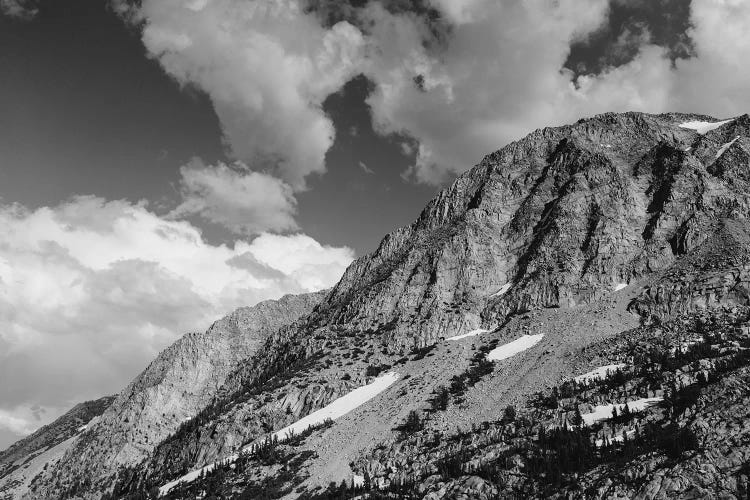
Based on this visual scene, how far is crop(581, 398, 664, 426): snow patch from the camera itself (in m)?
63.0

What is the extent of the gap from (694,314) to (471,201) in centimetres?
8892

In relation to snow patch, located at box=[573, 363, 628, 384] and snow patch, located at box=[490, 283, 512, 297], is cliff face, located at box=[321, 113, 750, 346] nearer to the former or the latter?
snow patch, located at box=[490, 283, 512, 297]

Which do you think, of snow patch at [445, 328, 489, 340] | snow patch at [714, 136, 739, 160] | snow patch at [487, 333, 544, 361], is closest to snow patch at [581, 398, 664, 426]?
snow patch at [487, 333, 544, 361]

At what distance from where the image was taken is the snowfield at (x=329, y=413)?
98750mm

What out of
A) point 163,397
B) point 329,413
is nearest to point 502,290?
point 329,413

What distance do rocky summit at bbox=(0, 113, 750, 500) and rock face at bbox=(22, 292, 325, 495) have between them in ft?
2.37

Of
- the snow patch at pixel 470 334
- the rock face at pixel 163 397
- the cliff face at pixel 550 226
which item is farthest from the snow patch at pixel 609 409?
the rock face at pixel 163 397

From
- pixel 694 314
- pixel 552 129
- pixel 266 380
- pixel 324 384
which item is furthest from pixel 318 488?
pixel 552 129

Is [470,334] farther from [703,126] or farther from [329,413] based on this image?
[703,126]

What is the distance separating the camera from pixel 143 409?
160 m

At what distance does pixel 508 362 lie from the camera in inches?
3844

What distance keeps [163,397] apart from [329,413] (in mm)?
88132

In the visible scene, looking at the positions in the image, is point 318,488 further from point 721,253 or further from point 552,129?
point 552,129

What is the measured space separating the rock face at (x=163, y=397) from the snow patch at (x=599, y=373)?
12362 cm
